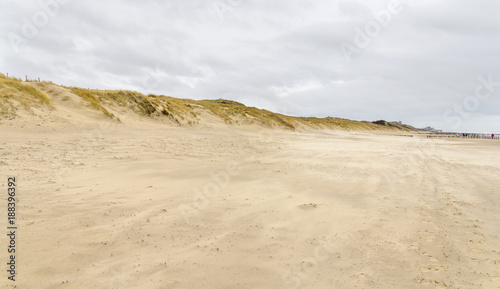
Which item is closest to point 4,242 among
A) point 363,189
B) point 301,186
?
point 301,186

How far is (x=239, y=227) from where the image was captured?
4.27 metres

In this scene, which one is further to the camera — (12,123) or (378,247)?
(12,123)

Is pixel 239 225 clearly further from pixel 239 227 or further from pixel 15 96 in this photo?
pixel 15 96

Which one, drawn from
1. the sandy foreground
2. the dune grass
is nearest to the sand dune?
the sandy foreground

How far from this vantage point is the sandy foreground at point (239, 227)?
2957 millimetres

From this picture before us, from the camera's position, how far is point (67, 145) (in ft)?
31.8

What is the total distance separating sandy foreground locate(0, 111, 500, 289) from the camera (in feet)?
9.70

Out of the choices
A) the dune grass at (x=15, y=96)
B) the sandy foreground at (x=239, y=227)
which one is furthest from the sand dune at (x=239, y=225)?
the dune grass at (x=15, y=96)

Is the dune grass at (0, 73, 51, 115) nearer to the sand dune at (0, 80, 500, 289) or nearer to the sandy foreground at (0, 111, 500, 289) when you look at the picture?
the sand dune at (0, 80, 500, 289)

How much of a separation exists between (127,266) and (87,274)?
390mm

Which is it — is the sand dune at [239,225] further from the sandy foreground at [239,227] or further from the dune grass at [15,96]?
the dune grass at [15,96]

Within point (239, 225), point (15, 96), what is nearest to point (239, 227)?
point (239, 225)

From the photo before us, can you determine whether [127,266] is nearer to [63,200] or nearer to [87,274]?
[87,274]

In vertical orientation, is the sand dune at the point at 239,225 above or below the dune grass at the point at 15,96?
below
